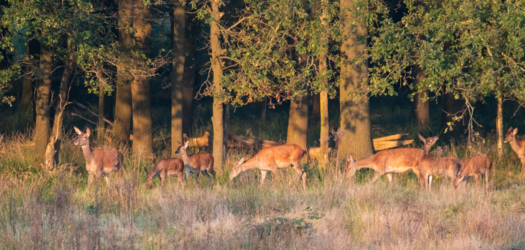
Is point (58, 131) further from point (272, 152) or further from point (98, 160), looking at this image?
point (272, 152)

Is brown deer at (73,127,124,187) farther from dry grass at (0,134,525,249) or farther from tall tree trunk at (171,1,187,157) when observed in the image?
tall tree trunk at (171,1,187,157)

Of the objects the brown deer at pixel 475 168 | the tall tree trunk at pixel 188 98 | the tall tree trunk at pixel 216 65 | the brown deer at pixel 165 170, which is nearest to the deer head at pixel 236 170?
the tall tree trunk at pixel 216 65

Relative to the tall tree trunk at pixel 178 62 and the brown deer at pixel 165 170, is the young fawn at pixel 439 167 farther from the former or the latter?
the tall tree trunk at pixel 178 62

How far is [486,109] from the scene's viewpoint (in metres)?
26.0

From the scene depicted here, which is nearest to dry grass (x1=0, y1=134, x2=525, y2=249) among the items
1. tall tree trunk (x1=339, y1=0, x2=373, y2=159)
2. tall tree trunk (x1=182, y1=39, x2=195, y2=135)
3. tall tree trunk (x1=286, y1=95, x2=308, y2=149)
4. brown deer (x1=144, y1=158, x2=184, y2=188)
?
brown deer (x1=144, y1=158, x2=184, y2=188)

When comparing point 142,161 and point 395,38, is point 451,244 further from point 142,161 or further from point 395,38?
point 142,161

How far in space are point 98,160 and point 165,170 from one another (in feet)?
4.63

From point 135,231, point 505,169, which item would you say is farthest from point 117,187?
point 505,169

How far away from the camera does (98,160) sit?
41.4ft

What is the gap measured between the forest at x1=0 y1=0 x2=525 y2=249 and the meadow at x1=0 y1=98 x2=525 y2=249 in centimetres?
4

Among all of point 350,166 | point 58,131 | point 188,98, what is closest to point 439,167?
point 350,166

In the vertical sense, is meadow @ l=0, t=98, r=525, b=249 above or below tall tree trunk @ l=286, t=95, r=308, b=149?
below

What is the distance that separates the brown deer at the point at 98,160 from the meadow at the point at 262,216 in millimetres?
425

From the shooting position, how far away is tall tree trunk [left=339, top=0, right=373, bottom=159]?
14406 millimetres
